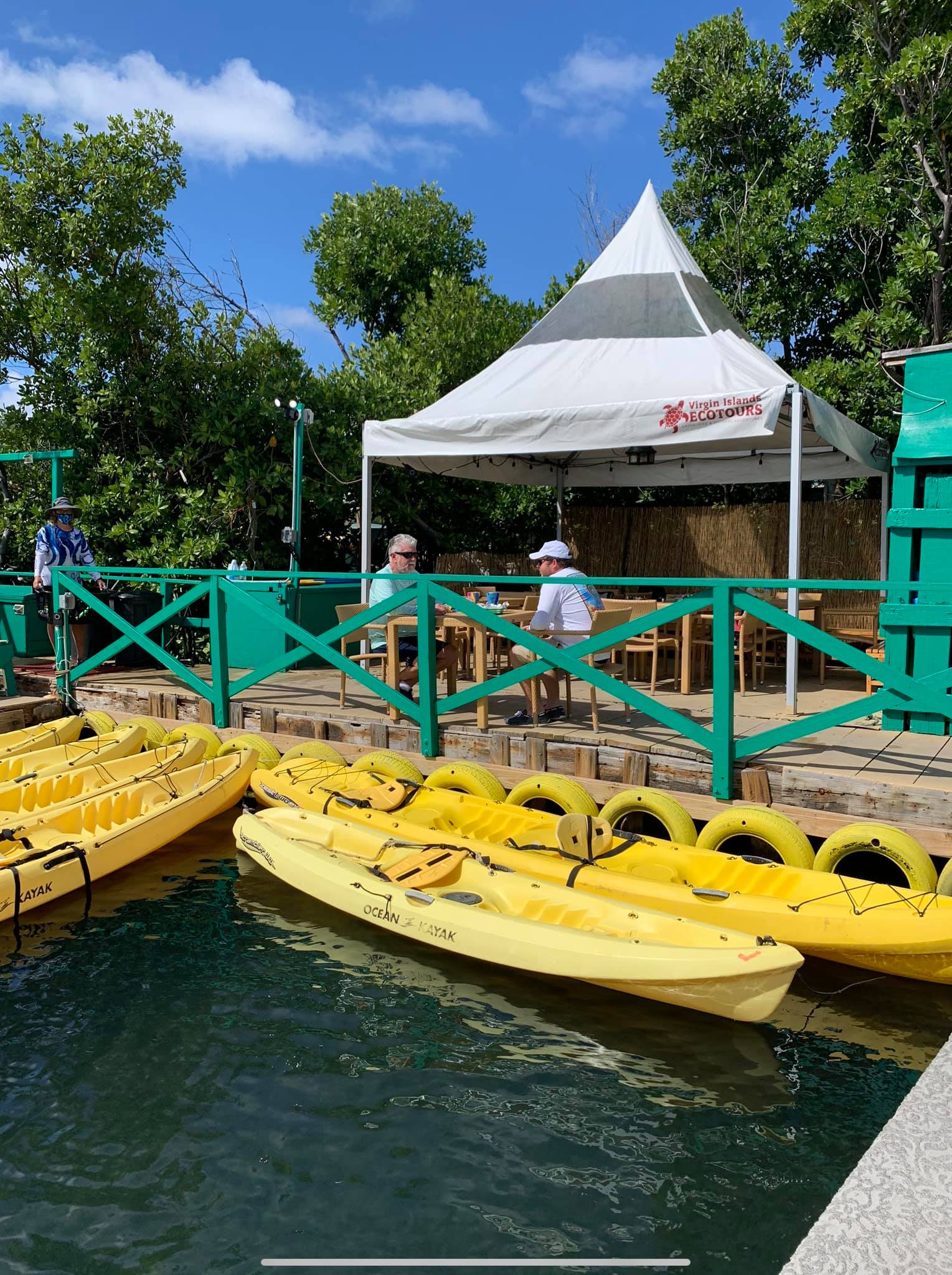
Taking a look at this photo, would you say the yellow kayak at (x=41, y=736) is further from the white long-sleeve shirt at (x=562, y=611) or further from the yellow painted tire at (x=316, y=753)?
the white long-sleeve shirt at (x=562, y=611)

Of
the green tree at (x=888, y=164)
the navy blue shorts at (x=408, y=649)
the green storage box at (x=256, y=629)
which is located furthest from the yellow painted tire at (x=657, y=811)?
the green tree at (x=888, y=164)

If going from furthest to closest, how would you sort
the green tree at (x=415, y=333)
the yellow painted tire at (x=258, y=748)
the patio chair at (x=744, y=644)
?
1. the green tree at (x=415, y=333)
2. the patio chair at (x=744, y=644)
3. the yellow painted tire at (x=258, y=748)

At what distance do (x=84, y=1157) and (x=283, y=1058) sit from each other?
771 mm

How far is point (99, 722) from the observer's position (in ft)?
24.8

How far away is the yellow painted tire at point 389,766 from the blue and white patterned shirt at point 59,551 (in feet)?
10.9

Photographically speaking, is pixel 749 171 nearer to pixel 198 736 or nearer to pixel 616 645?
pixel 616 645

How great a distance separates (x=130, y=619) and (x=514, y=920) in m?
6.33

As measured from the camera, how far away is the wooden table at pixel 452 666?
247 inches

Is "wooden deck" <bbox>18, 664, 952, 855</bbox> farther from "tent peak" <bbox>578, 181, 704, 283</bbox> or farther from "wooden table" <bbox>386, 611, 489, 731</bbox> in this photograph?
"tent peak" <bbox>578, 181, 704, 283</bbox>

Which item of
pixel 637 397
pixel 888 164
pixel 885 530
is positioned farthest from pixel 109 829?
pixel 888 164

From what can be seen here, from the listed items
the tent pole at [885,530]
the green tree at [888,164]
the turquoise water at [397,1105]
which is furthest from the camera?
the green tree at [888,164]

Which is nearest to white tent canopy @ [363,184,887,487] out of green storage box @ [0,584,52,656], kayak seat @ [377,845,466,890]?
kayak seat @ [377,845,466,890]

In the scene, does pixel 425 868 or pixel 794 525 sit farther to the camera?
pixel 794 525

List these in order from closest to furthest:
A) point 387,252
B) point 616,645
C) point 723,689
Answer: point 723,689 → point 616,645 → point 387,252
